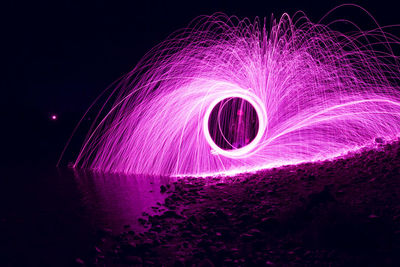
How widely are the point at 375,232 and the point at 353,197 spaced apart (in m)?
1.18

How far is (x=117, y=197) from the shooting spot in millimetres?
7000

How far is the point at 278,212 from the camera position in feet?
14.8

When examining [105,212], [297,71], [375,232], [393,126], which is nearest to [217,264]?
[375,232]

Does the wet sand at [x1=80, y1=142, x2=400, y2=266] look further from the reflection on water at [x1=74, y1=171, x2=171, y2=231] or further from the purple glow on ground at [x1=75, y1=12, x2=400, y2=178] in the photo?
the purple glow on ground at [x1=75, y1=12, x2=400, y2=178]

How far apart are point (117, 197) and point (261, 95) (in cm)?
595

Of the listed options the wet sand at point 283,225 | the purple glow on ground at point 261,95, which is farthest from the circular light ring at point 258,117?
the wet sand at point 283,225

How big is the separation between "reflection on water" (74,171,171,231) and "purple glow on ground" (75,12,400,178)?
3.21ft

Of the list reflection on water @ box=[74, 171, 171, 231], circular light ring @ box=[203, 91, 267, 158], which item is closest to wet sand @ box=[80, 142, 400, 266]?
reflection on water @ box=[74, 171, 171, 231]

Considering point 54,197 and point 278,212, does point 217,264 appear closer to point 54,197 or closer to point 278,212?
point 278,212

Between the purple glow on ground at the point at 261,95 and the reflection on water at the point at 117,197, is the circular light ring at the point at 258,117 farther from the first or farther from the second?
the reflection on water at the point at 117,197

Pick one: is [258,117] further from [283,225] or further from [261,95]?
[283,225]

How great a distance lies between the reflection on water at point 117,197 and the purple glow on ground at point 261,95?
0.98 m

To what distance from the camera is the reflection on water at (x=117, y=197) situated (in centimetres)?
543

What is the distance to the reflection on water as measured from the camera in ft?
17.8
